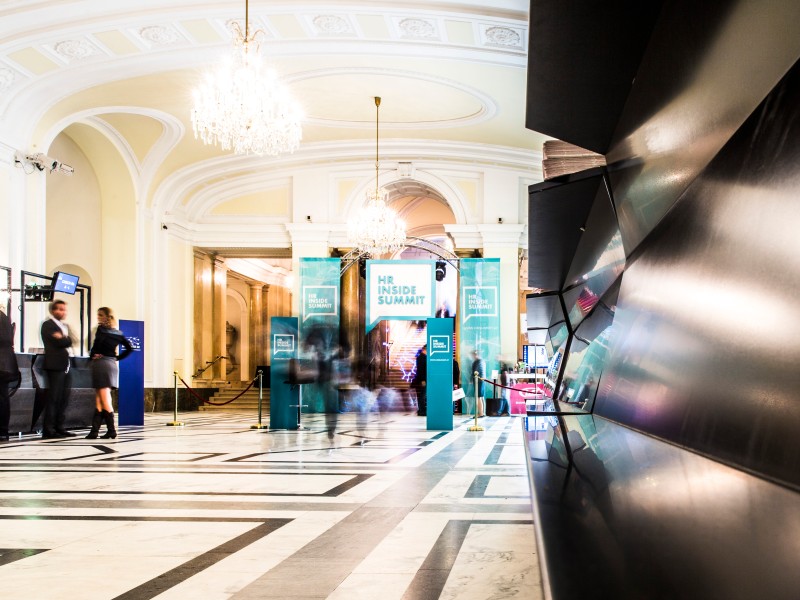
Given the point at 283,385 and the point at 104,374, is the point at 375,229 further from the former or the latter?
the point at 104,374

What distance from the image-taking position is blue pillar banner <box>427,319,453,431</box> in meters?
10.2

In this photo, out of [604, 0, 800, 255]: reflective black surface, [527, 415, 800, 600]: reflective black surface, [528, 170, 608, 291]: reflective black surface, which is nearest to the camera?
[527, 415, 800, 600]: reflective black surface

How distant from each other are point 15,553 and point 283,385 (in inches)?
306

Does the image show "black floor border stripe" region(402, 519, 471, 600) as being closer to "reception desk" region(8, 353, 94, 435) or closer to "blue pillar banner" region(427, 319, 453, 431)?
"blue pillar banner" region(427, 319, 453, 431)

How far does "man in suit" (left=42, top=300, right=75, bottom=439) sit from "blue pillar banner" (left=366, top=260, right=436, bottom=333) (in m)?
8.17

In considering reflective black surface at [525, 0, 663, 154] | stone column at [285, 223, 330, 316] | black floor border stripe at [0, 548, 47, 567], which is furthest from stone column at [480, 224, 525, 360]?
reflective black surface at [525, 0, 663, 154]

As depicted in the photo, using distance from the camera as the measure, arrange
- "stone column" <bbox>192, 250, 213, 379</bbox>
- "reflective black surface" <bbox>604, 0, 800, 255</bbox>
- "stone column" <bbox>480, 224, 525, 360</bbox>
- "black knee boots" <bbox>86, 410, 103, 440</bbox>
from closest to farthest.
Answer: "reflective black surface" <bbox>604, 0, 800, 255</bbox> → "black knee boots" <bbox>86, 410, 103, 440</bbox> → "stone column" <bbox>480, 224, 525, 360</bbox> → "stone column" <bbox>192, 250, 213, 379</bbox>

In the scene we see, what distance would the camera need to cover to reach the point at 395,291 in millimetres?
16547

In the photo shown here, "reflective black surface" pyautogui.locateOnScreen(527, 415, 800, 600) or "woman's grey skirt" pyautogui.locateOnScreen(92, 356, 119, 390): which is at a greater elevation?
"reflective black surface" pyautogui.locateOnScreen(527, 415, 800, 600)

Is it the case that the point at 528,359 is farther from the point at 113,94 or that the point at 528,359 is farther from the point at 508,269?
the point at 113,94

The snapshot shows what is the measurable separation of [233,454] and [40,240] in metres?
7.99

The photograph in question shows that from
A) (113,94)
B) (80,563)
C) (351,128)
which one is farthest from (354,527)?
(351,128)

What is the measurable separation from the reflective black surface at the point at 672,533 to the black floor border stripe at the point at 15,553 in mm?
2040

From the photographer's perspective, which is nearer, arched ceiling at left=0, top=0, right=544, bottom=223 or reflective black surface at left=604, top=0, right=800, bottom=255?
reflective black surface at left=604, top=0, right=800, bottom=255
